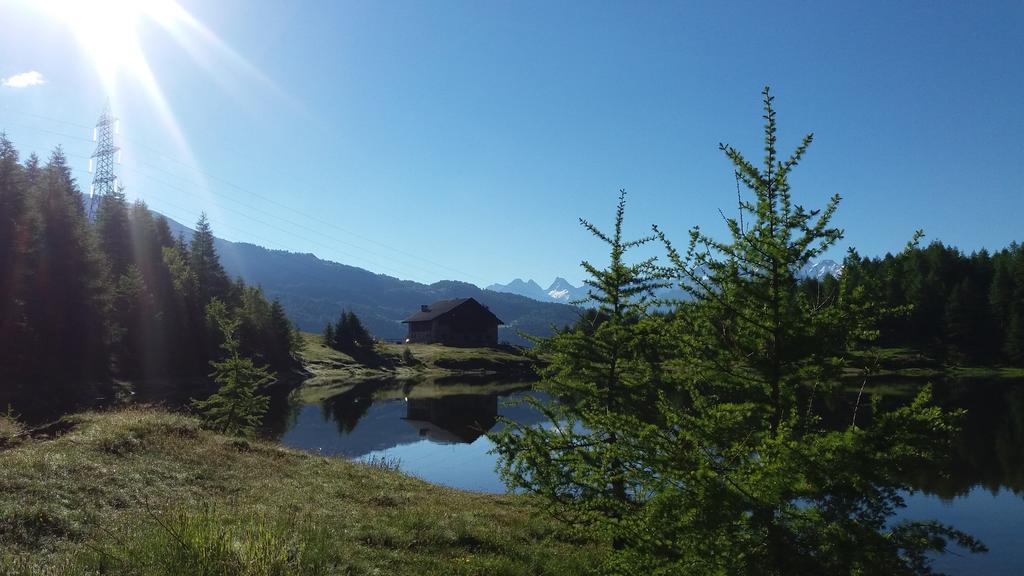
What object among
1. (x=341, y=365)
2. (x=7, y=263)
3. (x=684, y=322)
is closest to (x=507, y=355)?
(x=341, y=365)

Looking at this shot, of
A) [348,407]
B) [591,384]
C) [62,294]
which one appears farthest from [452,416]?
[591,384]

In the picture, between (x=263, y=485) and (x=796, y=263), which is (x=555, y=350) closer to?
(x=796, y=263)

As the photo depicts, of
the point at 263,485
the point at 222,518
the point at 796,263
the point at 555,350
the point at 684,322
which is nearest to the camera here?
the point at 796,263

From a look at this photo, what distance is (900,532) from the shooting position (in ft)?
18.8

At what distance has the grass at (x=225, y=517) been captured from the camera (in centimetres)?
796

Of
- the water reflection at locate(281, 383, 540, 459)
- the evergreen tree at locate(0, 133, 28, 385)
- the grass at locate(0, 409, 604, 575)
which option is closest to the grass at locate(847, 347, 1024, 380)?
the water reflection at locate(281, 383, 540, 459)

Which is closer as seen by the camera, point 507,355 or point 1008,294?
point 1008,294

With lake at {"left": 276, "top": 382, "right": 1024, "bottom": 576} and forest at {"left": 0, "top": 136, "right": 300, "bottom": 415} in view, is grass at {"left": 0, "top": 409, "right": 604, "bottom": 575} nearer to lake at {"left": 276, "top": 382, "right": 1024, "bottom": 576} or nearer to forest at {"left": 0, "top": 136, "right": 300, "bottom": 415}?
lake at {"left": 276, "top": 382, "right": 1024, "bottom": 576}

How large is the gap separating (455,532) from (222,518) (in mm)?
4847

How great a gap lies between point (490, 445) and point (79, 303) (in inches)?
1372

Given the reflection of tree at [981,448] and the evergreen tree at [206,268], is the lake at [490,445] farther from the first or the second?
the evergreen tree at [206,268]

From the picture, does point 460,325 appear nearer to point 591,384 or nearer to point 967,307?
point 967,307

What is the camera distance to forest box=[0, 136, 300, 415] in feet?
135

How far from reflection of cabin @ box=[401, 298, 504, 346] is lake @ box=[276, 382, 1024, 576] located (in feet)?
189
